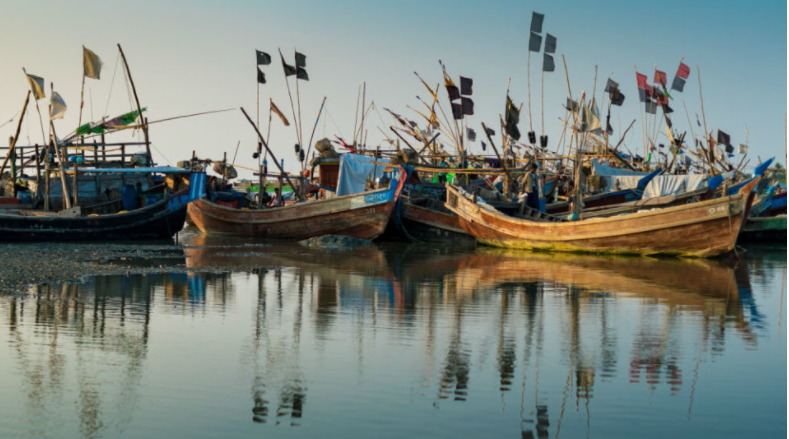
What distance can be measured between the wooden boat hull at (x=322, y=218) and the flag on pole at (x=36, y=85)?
25.4 ft

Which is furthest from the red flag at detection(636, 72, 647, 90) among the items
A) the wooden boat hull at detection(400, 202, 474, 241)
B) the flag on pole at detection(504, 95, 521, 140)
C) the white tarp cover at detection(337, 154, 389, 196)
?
the white tarp cover at detection(337, 154, 389, 196)

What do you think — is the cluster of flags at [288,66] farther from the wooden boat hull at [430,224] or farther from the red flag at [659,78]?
the red flag at [659,78]

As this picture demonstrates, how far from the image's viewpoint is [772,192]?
107 feet

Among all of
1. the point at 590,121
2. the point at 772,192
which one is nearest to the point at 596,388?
the point at 590,121

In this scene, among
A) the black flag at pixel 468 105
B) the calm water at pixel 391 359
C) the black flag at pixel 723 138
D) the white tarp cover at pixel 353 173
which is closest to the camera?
the calm water at pixel 391 359

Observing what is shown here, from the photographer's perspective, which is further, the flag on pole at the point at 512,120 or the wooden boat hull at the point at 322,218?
the wooden boat hull at the point at 322,218

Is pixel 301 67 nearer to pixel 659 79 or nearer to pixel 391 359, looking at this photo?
pixel 659 79

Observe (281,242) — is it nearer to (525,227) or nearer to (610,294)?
(525,227)

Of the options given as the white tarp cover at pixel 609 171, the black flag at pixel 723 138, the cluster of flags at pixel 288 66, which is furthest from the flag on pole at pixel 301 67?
the black flag at pixel 723 138

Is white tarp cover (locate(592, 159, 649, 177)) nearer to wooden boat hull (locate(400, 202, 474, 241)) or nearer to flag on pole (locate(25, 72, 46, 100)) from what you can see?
wooden boat hull (locate(400, 202, 474, 241))

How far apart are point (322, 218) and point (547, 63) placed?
29.6 ft

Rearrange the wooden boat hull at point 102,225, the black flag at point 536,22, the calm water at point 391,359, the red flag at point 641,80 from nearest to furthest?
1. the calm water at point 391,359
2. the wooden boat hull at point 102,225
3. the black flag at point 536,22
4. the red flag at point 641,80

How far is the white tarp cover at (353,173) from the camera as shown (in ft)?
103

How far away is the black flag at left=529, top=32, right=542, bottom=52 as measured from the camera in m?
27.5
